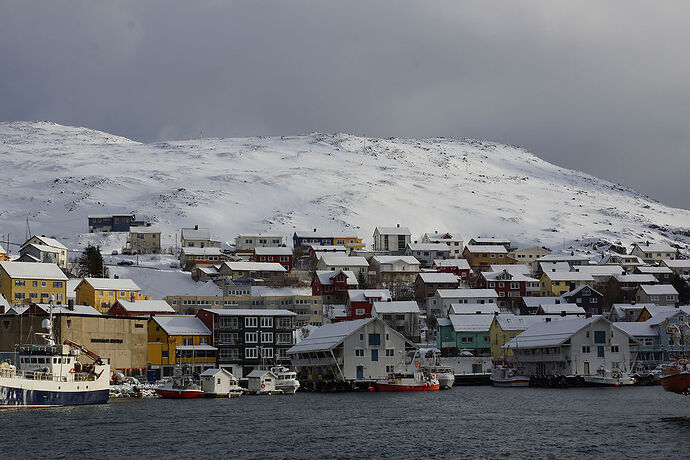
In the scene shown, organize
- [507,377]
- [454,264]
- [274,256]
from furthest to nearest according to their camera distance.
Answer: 1. [454,264]
2. [274,256]
3. [507,377]

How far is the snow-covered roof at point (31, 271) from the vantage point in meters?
128

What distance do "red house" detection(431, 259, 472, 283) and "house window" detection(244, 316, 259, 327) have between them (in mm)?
66197

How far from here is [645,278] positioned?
16950 cm

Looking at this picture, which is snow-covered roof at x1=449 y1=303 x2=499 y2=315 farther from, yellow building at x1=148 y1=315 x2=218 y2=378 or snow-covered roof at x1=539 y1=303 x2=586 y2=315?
yellow building at x1=148 y1=315 x2=218 y2=378

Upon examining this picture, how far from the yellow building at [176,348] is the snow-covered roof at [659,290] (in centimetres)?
7965

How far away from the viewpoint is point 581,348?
106938mm

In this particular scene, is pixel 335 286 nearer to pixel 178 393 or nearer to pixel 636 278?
pixel 636 278

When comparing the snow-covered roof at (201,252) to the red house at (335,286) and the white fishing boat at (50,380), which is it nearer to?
→ the red house at (335,286)

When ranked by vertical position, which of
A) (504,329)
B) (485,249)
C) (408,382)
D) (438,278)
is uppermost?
(485,249)

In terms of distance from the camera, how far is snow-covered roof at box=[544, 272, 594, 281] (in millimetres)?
166125

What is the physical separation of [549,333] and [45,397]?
5893 cm

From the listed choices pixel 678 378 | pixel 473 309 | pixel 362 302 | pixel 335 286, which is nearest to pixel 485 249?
pixel 335 286

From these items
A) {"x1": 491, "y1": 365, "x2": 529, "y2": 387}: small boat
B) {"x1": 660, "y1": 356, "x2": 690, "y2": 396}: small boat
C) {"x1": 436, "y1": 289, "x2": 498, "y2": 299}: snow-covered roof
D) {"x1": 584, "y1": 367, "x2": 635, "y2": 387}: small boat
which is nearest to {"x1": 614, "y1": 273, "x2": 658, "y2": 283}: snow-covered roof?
{"x1": 436, "y1": 289, "x2": 498, "y2": 299}: snow-covered roof

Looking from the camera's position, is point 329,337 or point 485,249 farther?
point 485,249
